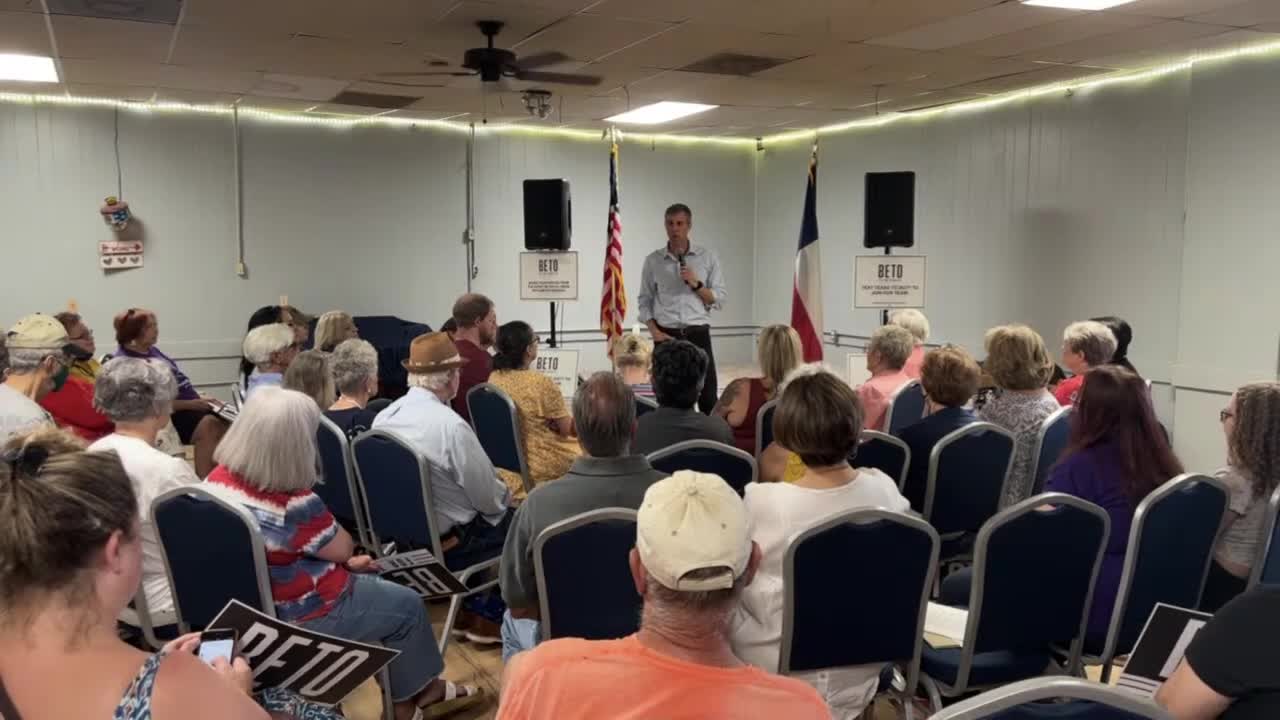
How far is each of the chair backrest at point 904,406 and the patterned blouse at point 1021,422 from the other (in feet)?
1.72

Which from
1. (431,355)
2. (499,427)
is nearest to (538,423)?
(499,427)

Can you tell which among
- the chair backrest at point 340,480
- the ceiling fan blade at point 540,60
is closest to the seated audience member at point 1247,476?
the chair backrest at point 340,480

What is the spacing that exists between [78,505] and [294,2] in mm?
4152

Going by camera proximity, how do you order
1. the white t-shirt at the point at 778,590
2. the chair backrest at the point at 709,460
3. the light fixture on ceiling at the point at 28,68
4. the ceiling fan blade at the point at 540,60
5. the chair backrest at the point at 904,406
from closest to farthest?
the white t-shirt at the point at 778,590 < the chair backrest at the point at 709,460 < the chair backrest at the point at 904,406 < the ceiling fan blade at the point at 540,60 < the light fixture on ceiling at the point at 28,68

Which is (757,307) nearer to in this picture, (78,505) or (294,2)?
(294,2)

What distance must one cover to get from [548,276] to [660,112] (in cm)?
276

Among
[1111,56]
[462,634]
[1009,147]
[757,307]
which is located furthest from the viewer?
[757,307]

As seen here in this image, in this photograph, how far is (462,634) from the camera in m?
4.02

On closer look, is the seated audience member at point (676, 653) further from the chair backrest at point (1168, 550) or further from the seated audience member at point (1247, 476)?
the seated audience member at point (1247, 476)

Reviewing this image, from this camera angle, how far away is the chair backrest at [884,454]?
3.77 metres

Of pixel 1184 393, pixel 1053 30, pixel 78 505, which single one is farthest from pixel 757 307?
pixel 78 505

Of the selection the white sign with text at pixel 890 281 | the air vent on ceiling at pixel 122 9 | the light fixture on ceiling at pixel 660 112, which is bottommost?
the white sign with text at pixel 890 281

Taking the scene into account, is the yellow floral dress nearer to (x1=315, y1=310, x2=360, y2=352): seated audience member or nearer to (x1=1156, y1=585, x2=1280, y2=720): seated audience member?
(x1=315, y1=310, x2=360, y2=352): seated audience member

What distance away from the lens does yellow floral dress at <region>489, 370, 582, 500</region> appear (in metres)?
4.48
